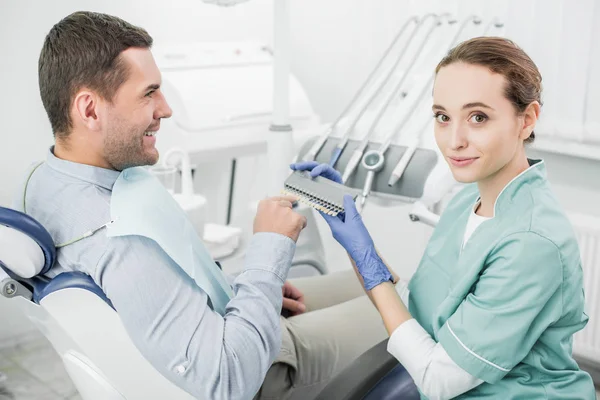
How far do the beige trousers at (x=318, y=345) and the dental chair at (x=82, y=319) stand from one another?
0.89 ft

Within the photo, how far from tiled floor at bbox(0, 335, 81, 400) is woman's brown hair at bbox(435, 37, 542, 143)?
167 cm

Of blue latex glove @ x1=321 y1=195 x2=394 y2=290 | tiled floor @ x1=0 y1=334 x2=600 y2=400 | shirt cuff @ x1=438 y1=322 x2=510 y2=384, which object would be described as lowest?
tiled floor @ x1=0 y1=334 x2=600 y2=400

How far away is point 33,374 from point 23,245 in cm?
142

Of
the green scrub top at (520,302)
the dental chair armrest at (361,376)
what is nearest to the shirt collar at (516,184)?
the green scrub top at (520,302)

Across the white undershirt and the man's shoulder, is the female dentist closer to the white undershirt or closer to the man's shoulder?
the white undershirt

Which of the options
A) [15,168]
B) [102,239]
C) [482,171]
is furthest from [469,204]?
[15,168]

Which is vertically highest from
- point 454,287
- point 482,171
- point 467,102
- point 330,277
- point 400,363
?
point 467,102

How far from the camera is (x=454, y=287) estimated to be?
1.15 metres

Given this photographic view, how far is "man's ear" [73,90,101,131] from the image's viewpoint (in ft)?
3.69

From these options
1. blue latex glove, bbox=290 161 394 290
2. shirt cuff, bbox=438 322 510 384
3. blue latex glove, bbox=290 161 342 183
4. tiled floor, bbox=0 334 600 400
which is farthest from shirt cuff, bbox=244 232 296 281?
tiled floor, bbox=0 334 600 400

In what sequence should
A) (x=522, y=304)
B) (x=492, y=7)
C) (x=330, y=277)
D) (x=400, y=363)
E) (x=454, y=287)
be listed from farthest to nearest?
1. (x=492, y=7)
2. (x=330, y=277)
3. (x=400, y=363)
4. (x=454, y=287)
5. (x=522, y=304)

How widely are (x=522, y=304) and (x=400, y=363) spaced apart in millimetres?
327

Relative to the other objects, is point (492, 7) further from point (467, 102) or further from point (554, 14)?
point (467, 102)

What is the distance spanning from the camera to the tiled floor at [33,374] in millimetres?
2172
